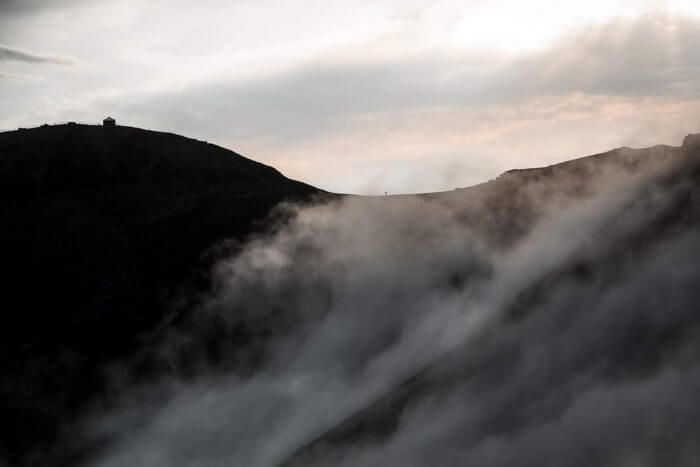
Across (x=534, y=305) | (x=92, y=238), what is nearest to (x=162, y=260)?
(x=92, y=238)

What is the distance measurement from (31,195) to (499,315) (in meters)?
85.6

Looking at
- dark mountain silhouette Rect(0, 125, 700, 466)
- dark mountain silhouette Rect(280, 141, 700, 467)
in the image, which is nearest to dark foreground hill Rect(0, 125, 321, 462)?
dark mountain silhouette Rect(0, 125, 700, 466)

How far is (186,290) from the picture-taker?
4633 inches

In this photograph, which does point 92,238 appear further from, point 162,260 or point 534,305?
point 534,305

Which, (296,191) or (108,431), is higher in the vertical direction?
(296,191)

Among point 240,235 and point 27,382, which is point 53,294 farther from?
point 240,235

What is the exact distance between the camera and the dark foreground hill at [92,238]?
339 feet

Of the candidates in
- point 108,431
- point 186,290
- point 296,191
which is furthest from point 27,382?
point 296,191

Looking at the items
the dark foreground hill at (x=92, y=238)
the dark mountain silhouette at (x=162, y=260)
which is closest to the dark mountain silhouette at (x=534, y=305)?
the dark mountain silhouette at (x=162, y=260)

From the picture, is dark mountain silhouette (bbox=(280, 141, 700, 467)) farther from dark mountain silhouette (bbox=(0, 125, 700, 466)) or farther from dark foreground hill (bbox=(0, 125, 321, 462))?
dark foreground hill (bbox=(0, 125, 321, 462))

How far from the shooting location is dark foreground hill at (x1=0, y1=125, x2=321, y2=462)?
103188 mm

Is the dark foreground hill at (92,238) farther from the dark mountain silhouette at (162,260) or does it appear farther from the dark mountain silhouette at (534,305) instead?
the dark mountain silhouette at (534,305)

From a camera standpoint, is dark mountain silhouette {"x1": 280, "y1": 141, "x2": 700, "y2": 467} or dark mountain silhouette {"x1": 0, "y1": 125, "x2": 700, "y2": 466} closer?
dark mountain silhouette {"x1": 0, "y1": 125, "x2": 700, "y2": 466}

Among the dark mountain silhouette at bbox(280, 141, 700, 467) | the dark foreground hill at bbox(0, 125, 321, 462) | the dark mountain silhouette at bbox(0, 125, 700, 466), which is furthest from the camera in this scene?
the dark mountain silhouette at bbox(280, 141, 700, 467)
